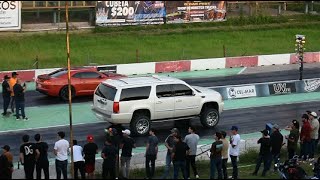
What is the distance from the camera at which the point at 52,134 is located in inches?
893

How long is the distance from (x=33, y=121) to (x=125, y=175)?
28.1 feet

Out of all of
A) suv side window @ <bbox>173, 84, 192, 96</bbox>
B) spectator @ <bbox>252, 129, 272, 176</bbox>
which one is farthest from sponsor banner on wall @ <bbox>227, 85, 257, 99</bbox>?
spectator @ <bbox>252, 129, 272, 176</bbox>

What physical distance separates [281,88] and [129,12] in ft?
68.2

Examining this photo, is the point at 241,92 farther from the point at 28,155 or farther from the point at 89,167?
the point at 28,155

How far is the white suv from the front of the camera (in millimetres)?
21750

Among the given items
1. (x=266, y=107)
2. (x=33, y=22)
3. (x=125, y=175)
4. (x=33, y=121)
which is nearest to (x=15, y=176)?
(x=125, y=175)

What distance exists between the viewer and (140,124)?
22.1 metres

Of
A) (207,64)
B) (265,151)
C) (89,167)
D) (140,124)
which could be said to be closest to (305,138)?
(265,151)

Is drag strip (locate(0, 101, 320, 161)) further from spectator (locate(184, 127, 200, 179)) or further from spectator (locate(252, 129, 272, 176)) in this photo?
spectator (locate(252, 129, 272, 176))

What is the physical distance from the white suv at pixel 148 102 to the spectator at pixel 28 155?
6097 mm

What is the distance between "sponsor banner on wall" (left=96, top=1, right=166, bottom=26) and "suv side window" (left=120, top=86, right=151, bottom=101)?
2666 centimetres

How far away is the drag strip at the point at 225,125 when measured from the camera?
21953mm

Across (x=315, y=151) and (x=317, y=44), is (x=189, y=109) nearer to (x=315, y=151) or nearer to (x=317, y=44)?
(x=315, y=151)

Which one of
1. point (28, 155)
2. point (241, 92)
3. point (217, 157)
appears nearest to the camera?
point (28, 155)
